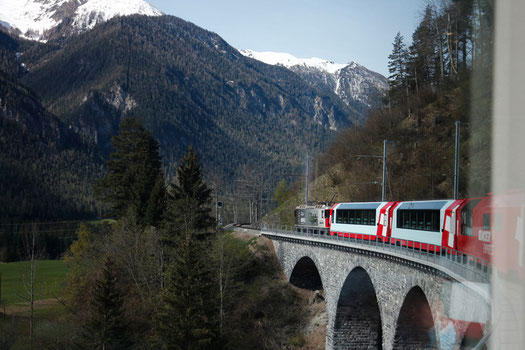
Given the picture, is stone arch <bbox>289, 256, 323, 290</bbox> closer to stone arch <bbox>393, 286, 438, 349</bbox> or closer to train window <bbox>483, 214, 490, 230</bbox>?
stone arch <bbox>393, 286, 438, 349</bbox>

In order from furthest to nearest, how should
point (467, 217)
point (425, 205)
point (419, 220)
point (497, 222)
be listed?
point (419, 220), point (425, 205), point (467, 217), point (497, 222)

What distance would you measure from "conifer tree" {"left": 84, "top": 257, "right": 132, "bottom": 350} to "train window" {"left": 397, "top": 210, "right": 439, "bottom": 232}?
1977 cm

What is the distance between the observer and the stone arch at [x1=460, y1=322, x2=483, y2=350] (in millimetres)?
10649

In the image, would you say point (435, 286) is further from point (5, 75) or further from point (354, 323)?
point (5, 75)

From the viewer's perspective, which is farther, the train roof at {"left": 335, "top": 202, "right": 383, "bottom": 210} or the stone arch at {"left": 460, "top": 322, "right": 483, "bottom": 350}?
the train roof at {"left": 335, "top": 202, "right": 383, "bottom": 210}

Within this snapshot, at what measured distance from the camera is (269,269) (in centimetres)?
4428

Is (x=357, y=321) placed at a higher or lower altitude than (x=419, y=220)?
lower

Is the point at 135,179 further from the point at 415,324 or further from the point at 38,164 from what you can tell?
the point at 38,164

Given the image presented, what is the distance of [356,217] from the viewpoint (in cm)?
3191

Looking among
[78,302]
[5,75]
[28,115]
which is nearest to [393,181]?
[78,302]

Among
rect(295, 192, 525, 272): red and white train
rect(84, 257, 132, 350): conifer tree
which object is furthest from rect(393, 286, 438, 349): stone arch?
rect(84, 257, 132, 350): conifer tree

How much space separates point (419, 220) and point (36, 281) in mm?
45180

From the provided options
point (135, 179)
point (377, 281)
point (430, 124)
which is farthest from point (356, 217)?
point (135, 179)

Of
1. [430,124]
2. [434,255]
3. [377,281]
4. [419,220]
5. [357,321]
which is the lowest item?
[357,321]
